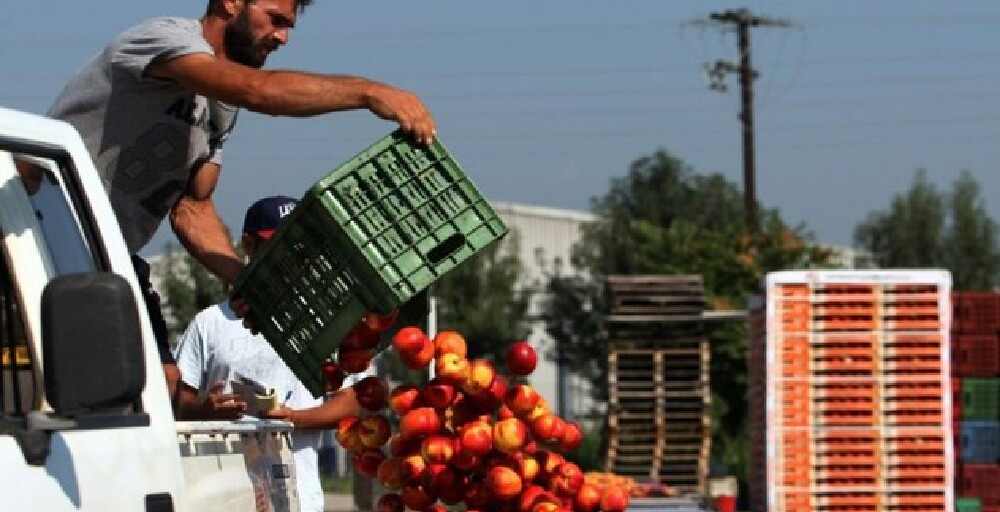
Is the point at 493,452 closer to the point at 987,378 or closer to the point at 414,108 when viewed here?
the point at 414,108

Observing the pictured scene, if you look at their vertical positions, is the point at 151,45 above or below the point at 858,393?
above

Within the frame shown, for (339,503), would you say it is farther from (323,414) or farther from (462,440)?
(462,440)

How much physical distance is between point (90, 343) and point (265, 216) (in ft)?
11.0

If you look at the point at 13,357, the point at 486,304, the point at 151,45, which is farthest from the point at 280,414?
the point at 486,304

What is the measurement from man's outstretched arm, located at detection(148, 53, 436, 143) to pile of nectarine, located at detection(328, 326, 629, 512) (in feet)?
2.59

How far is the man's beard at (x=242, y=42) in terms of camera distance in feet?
21.5

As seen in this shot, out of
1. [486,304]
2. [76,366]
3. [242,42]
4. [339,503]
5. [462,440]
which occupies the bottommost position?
[339,503]

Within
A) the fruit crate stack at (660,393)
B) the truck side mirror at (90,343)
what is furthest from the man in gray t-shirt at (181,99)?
the fruit crate stack at (660,393)

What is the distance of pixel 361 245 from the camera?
5949 mm

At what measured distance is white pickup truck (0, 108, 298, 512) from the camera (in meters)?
4.25

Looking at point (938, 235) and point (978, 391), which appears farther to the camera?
point (938, 235)

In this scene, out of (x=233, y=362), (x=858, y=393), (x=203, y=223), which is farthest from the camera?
(x=858, y=393)

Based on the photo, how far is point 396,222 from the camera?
19.8 ft

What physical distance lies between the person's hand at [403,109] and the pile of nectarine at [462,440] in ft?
2.38
